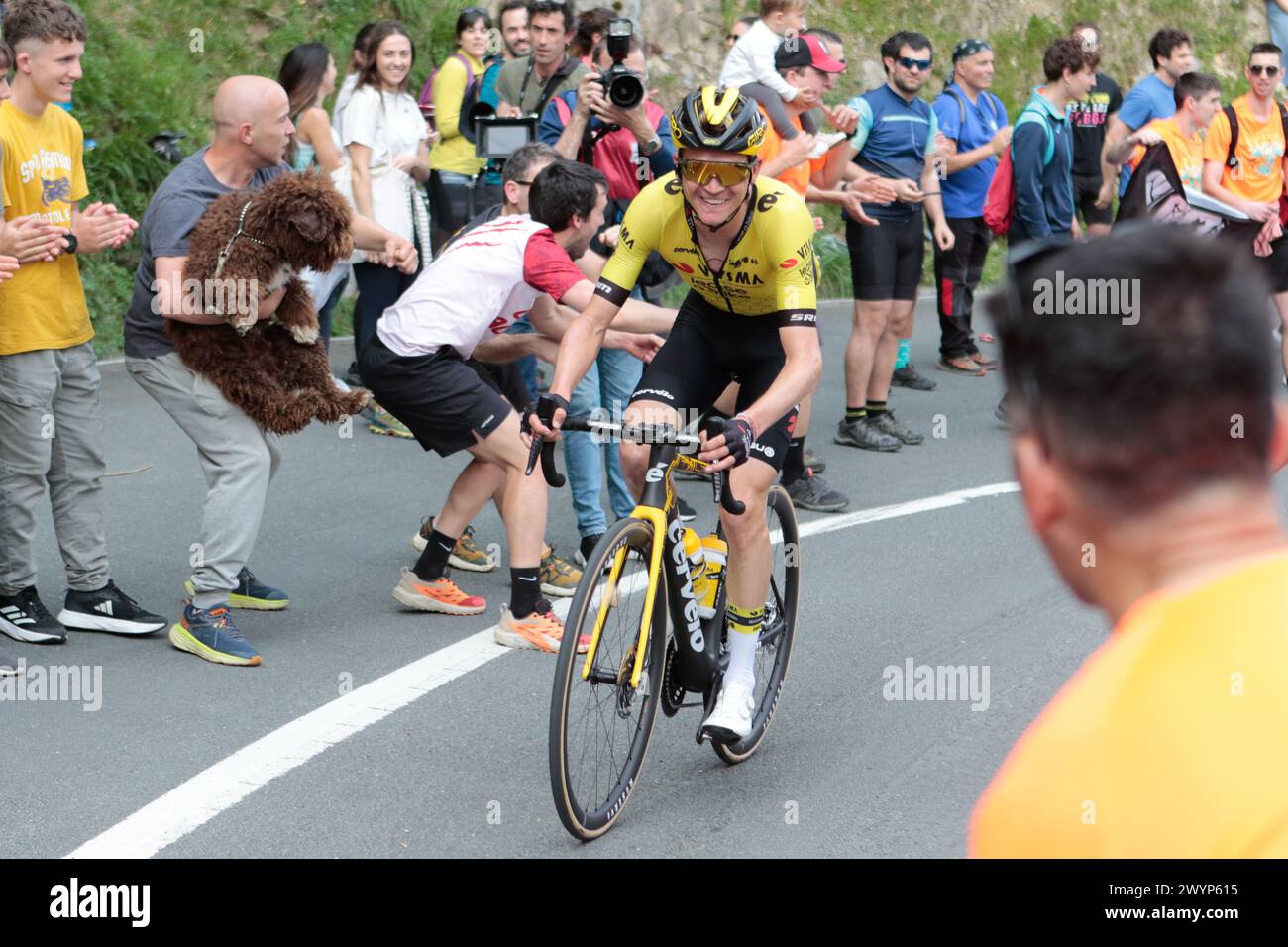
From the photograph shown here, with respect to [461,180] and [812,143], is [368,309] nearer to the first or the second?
[461,180]

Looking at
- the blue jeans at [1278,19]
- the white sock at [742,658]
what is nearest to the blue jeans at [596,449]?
the white sock at [742,658]

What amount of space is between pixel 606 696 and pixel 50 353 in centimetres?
287

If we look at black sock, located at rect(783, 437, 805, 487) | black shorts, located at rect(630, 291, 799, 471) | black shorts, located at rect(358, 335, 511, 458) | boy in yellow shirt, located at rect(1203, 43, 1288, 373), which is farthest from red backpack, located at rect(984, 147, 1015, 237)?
black shorts, located at rect(630, 291, 799, 471)

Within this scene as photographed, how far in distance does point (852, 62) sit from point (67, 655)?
14912 millimetres

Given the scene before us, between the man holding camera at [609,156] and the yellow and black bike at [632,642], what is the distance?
2.42 m

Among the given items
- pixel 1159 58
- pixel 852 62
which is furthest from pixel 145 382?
pixel 852 62

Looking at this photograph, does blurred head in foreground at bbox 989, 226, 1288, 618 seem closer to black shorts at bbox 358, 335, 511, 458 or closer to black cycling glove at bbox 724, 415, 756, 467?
black cycling glove at bbox 724, 415, 756, 467

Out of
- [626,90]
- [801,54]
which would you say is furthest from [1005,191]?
[626,90]

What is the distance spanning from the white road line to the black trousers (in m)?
6.41

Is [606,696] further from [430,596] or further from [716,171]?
[430,596]

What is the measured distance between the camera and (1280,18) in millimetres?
14578

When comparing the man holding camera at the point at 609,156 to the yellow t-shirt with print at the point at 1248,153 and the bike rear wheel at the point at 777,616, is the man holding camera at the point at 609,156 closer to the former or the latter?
the bike rear wheel at the point at 777,616

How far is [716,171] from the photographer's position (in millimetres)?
4984

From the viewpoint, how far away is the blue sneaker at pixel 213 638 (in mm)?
6109
